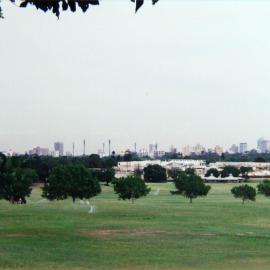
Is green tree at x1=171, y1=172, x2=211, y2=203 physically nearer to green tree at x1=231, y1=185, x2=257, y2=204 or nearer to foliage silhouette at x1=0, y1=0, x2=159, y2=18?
green tree at x1=231, y1=185, x2=257, y2=204

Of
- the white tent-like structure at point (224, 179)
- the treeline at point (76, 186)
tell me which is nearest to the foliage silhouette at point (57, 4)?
the treeline at point (76, 186)

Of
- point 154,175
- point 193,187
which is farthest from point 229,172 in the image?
point 193,187

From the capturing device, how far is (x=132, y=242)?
35.1m

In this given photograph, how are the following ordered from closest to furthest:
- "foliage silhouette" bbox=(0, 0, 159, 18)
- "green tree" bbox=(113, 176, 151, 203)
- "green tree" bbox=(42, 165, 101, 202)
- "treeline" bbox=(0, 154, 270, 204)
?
"foliage silhouette" bbox=(0, 0, 159, 18)
"green tree" bbox=(42, 165, 101, 202)
"treeline" bbox=(0, 154, 270, 204)
"green tree" bbox=(113, 176, 151, 203)

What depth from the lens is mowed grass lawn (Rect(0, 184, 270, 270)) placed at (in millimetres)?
27156

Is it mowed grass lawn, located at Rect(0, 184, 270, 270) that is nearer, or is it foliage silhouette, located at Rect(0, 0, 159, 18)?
foliage silhouette, located at Rect(0, 0, 159, 18)

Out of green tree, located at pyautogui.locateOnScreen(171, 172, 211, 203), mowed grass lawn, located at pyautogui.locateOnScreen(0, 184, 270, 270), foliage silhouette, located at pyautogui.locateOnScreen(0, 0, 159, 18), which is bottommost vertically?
mowed grass lawn, located at pyautogui.locateOnScreen(0, 184, 270, 270)

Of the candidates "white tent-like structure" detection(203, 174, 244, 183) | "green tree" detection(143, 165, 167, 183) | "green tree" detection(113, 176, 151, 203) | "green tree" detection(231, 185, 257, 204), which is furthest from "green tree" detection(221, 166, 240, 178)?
"green tree" detection(113, 176, 151, 203)

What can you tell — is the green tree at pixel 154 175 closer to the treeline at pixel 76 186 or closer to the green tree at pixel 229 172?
the green tree at pixel 229 172

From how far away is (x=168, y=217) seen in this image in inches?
2162

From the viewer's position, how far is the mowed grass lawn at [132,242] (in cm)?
2716

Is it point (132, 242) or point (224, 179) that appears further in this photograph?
point (224, 179)

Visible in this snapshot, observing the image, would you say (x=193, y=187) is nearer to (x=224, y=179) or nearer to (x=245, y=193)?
(x=245, y=193)

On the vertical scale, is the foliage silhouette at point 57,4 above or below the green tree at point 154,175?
above
